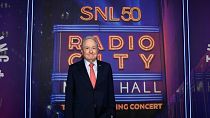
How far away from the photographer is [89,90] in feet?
10.8

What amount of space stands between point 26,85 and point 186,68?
1951 mm

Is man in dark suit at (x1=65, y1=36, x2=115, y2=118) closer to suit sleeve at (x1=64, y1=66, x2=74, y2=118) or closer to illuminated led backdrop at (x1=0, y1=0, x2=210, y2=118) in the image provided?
suit sleeve at (x1=64, y1=66, x2=74, y2=118)

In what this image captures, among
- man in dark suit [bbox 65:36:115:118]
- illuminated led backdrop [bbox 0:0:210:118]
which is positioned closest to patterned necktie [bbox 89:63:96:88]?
man in dark suit [bbox 65:36:115:118]

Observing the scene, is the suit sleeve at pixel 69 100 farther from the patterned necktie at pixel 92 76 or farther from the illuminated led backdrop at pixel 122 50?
the illuminated led backdrop at pixel 122 50

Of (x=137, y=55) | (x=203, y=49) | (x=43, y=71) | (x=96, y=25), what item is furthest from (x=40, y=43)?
(x=203, y=49)

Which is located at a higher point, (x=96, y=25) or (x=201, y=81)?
(x=96, y=25)

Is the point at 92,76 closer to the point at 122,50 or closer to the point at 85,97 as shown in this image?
the point at 85,97

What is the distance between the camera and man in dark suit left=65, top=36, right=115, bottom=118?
3.28m

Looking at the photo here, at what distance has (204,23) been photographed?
4895mm

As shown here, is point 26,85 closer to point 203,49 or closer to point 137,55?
point 137,55

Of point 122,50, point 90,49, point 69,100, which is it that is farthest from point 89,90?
point 122,50

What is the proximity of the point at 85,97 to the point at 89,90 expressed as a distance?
0.07 metres

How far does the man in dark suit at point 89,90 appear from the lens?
328 centimetres

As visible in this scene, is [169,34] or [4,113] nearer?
[4,113]
